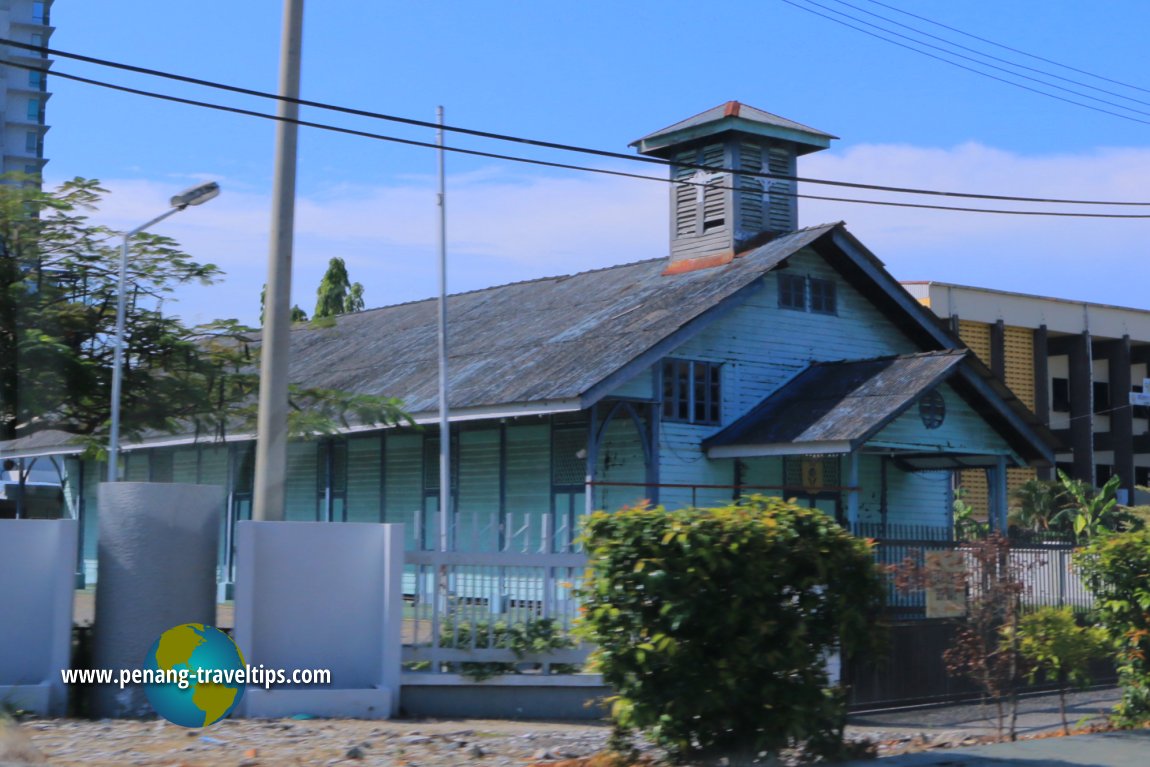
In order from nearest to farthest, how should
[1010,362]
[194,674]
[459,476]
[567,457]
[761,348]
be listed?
[194,674] → [567,457] → [761,348] → [459,476] → [1010,362]

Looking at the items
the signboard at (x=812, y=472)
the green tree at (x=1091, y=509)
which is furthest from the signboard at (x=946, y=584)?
the green tree at (x=1091, y=509)

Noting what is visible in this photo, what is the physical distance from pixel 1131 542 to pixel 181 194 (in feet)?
46.7

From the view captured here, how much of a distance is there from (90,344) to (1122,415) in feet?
148

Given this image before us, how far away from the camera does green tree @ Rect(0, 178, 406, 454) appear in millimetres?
15594

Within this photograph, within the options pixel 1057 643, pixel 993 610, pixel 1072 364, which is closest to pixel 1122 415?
pixel 1072 364

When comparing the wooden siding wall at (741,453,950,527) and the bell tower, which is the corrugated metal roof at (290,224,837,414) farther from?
the wooden siding wall at (741,453,950,527)

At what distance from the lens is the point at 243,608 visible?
11.2m

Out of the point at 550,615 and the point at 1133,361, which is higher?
the point at 1133,361

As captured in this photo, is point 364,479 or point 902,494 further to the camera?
point 364,479

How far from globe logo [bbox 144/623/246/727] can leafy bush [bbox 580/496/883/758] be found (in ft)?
11.9

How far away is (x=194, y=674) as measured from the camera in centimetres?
1102

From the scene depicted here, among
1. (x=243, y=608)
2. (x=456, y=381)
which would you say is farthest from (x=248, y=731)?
(x=456, y=381)

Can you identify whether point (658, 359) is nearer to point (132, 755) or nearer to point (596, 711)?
point (596, 711)

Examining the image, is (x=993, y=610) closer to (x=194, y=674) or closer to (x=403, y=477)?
(x=194, y=674)
